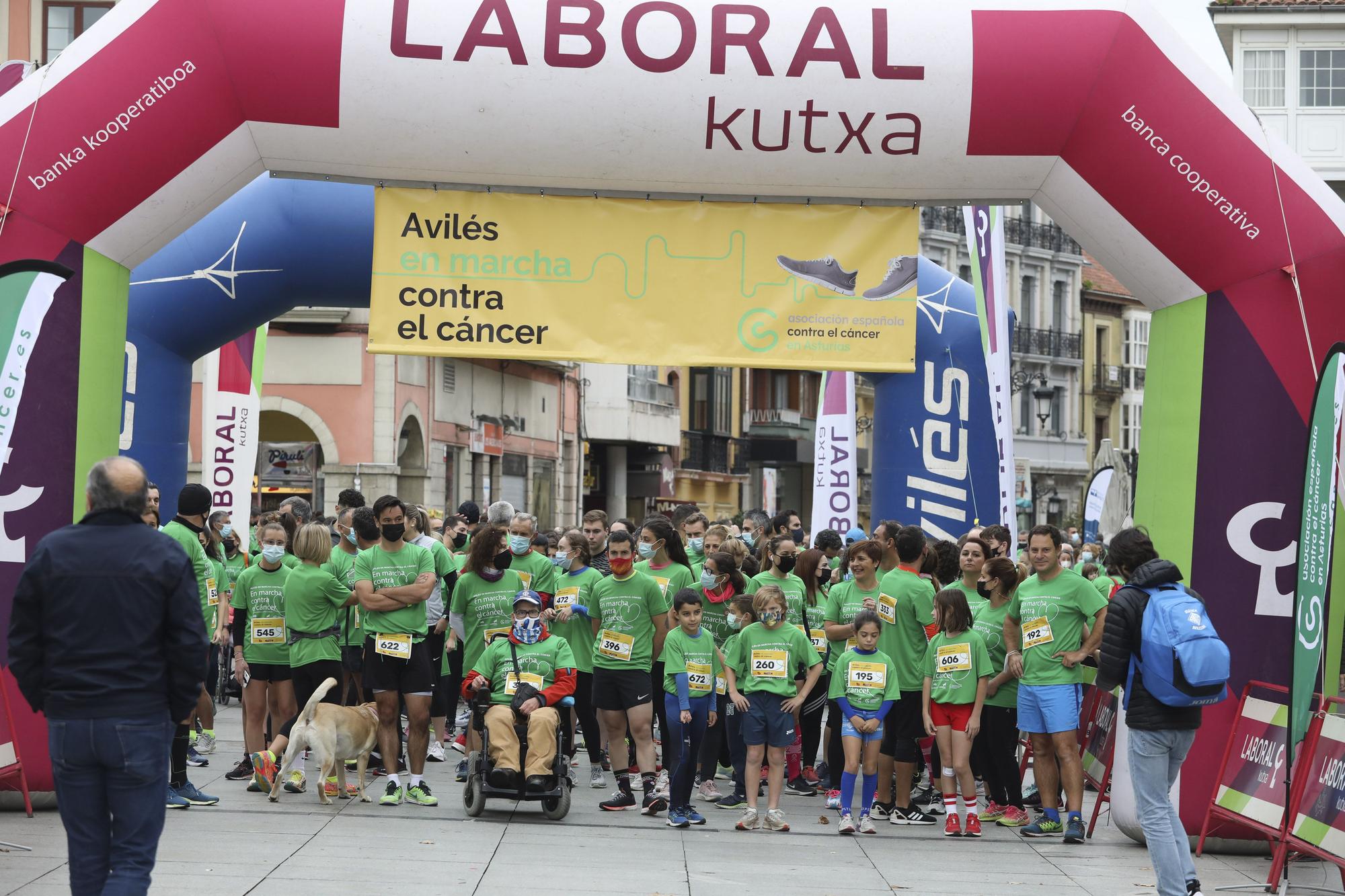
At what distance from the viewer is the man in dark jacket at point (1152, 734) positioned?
7.33 metres

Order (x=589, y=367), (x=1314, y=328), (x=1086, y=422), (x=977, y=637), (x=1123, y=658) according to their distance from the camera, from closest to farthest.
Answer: (x=1123, y=658), (x=1314, y=328), (x=977, y=637), (x=589, y=367), (x=1086, y=422)

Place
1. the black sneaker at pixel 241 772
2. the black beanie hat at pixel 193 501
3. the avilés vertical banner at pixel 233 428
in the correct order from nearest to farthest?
the black beanie hat at pixel 193 501, the black sneaker at pixel 241 772, the avilés vertical banner at pixel 233 428

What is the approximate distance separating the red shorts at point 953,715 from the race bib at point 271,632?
164 inches

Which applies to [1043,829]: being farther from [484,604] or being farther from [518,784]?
[484,604]

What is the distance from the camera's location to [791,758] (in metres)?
11.6

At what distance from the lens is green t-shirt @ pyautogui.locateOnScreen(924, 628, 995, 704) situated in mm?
10016

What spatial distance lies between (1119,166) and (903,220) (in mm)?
1221

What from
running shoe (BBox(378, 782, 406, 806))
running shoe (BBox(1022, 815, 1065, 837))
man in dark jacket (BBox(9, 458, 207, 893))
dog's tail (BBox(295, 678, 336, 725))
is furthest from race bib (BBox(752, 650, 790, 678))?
man in dark jacket (BBox(9, 458, 207, 893))

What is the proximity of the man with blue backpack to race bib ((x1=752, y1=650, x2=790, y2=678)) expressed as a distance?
106 inches

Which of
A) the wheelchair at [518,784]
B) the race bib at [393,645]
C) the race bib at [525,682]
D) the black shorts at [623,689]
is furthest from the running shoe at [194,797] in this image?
the black shorts at [623,689]

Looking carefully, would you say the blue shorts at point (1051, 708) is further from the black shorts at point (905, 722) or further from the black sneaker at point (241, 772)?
the black sneaker at point (241, 772)

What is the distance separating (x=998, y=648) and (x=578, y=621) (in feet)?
9.39

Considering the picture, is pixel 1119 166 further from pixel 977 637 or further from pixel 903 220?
pixel 977 637

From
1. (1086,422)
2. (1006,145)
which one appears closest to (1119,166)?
(1006,145)
